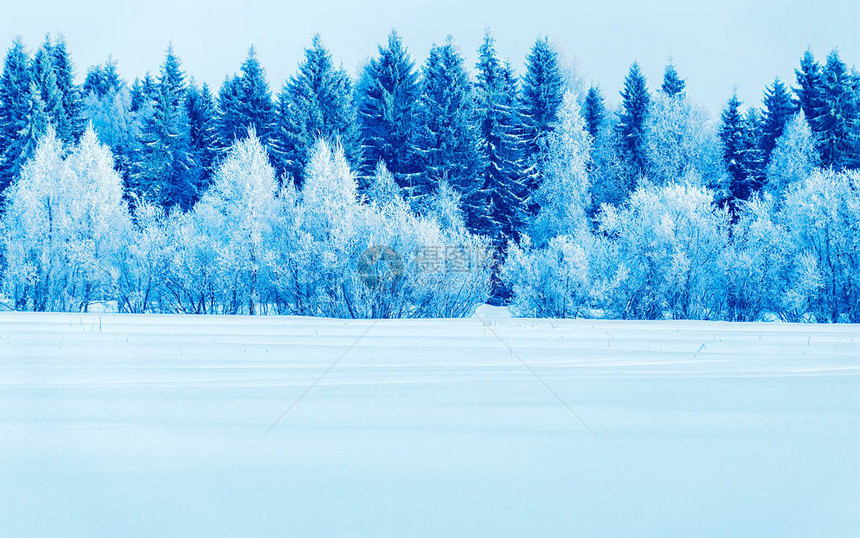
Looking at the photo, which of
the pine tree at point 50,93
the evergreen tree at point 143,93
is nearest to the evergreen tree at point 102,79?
the evergreen tree at point 143,93

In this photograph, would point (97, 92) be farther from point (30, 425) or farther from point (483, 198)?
point (30, 425)

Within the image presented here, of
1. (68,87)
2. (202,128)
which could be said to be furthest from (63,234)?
(68,87)

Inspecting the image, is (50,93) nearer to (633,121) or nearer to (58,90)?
(58,90)

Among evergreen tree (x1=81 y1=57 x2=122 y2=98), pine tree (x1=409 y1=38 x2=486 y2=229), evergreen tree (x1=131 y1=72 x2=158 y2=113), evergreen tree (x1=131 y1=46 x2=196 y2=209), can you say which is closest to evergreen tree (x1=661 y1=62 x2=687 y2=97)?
pine tree (x1=409 y1=38 x2=486 y2=229)

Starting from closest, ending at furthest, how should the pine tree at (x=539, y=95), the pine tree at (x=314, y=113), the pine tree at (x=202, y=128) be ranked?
the pine tree at (x=314, y=113) → the pine tree at (x=539, y=95) → the pine tree at (x=202, y=128)

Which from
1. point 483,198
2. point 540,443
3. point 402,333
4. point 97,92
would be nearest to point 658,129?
point 483,198

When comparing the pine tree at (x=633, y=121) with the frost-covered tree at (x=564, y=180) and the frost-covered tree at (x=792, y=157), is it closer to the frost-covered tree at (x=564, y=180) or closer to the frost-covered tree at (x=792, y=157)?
the frost-covered tree at (x=564, y=180)

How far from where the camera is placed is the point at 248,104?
97.4 ft

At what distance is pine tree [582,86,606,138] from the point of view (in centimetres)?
3219

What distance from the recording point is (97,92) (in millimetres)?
39562

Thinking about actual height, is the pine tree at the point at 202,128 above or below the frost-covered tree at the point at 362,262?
above

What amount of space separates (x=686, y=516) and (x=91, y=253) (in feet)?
60.3

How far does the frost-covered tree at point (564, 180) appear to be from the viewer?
25344 millimetres

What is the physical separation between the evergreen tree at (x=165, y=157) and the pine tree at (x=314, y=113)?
4443 mm
